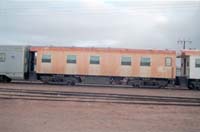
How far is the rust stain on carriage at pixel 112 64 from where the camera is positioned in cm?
3058

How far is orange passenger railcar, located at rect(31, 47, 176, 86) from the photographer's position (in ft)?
100

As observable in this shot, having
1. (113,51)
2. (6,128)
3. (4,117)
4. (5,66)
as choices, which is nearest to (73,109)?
(4,117)

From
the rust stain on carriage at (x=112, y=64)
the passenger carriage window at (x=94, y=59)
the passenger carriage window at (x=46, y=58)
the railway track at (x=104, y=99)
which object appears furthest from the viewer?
the passenger carriage window at (x=46, y=58)

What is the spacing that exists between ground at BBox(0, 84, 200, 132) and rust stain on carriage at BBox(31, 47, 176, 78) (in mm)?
14005

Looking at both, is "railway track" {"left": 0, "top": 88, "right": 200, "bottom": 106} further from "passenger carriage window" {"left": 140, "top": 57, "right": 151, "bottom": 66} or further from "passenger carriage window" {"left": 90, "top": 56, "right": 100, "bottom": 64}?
"passenger carriage window" {"left": 90, "top": 56, "right": 100, "bottom": 64}

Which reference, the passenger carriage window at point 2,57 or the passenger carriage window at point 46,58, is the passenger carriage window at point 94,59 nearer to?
the passenger carriage window at point 46,58

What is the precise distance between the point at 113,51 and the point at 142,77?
3300mm

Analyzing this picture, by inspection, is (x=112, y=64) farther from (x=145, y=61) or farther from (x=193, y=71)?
(x=193, y=71)

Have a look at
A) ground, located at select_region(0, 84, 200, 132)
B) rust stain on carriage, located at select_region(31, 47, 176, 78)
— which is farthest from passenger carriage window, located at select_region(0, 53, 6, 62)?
ground, located at select_region(0, 84, 200, 132)

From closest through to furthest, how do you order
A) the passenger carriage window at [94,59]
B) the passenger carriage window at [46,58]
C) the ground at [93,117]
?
the ground at [93,117] < the passenger carriage window at [94,59] < the passenger carriage window at [46,58]

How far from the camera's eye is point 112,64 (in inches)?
1212

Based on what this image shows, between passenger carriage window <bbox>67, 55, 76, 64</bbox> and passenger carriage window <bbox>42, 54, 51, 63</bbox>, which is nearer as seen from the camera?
passenger carriage window <bbox>67, 55, 76, 64</bbox>

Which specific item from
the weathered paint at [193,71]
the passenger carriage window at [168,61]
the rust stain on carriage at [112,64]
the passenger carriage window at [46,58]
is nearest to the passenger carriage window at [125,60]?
the rust stain on carriage at [112,64]

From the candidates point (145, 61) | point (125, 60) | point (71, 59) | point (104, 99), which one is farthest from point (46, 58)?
point (104, 99)
